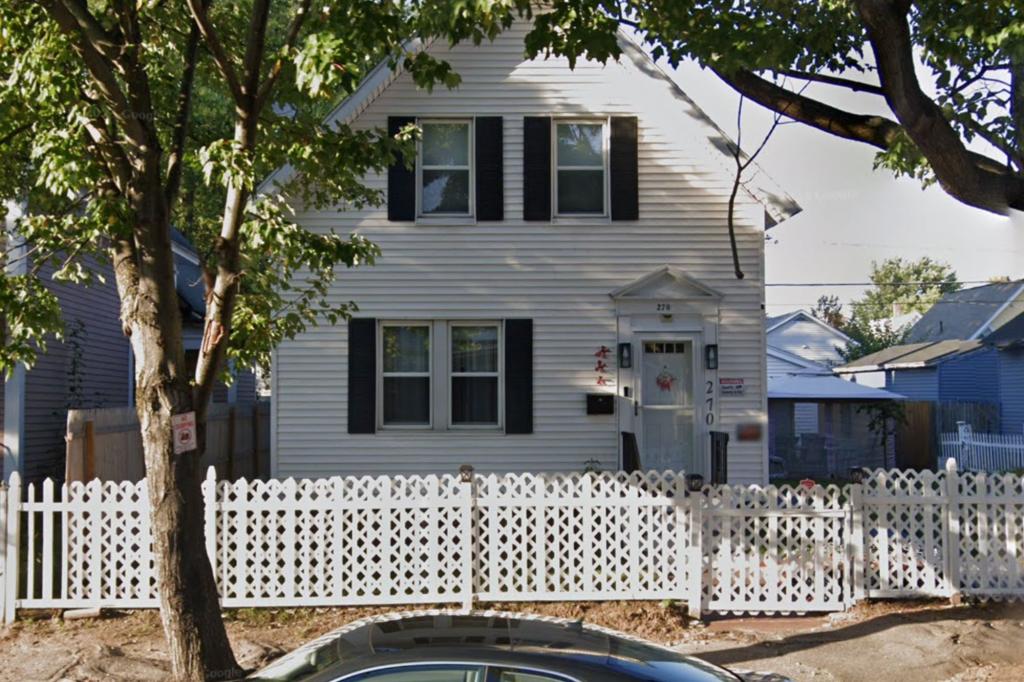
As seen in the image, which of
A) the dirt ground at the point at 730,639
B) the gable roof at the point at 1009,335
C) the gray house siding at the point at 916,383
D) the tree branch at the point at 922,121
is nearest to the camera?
the dirt ground at the point at 730,639

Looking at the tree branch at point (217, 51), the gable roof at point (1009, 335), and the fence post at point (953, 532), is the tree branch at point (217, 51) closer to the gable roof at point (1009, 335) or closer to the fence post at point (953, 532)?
the fence post at point (953, 532)

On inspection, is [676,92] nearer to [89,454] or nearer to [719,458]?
[719,458]

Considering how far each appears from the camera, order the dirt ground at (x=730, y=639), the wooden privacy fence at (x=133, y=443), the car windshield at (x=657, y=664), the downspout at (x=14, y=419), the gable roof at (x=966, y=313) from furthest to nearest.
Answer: the gable roof at (x=966, y=313) → the downspout at (x=14, y=419) → the wooden privacy fence at (x=133, y=443) → the dirt ground at (x=730, y=639) → the car windshield at (x=657, y=664)

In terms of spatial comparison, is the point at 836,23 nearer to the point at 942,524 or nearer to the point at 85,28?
the point at 942,524

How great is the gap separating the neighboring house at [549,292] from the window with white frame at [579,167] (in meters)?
0.19

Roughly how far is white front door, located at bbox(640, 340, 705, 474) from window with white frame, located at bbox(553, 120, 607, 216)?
2.24m

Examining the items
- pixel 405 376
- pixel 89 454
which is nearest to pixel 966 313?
pixel 405 376

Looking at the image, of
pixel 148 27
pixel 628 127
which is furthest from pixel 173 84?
pixel 628 127

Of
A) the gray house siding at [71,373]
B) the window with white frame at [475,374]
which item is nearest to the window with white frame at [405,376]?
the window with white frame at [475,374]

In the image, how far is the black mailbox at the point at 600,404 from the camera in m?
15.1

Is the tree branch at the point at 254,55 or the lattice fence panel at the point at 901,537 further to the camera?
the lattice fence panel at the point at 901,537

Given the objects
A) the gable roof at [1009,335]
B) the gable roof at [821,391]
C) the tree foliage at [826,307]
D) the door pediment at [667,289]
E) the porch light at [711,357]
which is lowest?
the gable roof at [821,391]

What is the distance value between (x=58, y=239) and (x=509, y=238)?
26.8 ft

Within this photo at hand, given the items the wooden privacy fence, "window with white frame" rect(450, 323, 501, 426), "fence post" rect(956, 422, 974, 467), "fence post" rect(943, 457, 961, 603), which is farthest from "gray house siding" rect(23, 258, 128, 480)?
"fence post" rect(956, 422, 974, 467)
